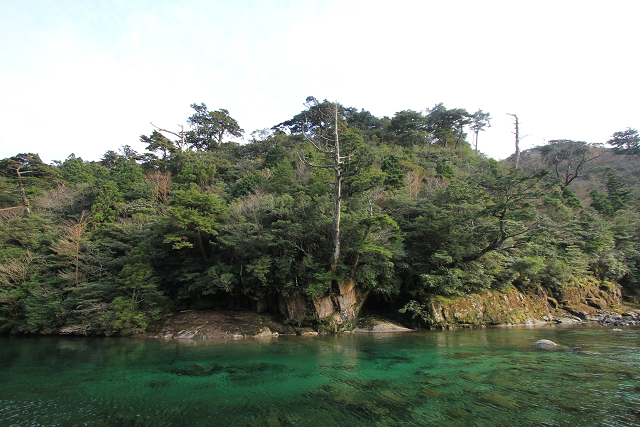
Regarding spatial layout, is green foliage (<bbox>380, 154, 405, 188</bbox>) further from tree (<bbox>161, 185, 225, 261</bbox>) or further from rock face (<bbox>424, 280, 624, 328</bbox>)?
tree (<bbox>161, 185, 225, 261</bbox>)

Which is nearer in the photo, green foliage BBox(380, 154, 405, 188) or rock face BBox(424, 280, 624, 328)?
rock face BBox(424, 280, 624, 328)

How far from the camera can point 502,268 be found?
1839 centimetres

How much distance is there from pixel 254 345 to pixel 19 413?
8.21 metres

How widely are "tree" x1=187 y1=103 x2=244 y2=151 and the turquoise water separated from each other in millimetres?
33128

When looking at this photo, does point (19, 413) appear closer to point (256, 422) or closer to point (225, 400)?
point (225, 400)

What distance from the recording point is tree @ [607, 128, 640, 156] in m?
45.3

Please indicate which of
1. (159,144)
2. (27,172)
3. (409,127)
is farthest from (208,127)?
(409,127)

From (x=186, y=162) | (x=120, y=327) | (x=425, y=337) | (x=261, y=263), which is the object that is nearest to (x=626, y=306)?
(x=425, y=337)

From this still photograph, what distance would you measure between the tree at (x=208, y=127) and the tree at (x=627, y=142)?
60623mm

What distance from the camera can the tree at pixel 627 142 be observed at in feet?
149

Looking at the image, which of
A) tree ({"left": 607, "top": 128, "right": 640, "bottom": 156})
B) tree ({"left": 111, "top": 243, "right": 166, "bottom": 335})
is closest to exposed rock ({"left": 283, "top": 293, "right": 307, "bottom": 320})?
tree ({"left": 111, "top": 243, "right": 166, "bottom": 335})

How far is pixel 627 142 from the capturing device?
46.0 m

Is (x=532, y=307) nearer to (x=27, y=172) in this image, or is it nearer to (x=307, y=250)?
(x=307, y=250)

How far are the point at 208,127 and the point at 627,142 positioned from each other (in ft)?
213
